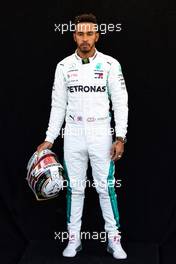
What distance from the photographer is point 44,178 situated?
13.4 feet

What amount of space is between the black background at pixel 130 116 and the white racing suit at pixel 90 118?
29cm

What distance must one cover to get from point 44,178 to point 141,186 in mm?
821

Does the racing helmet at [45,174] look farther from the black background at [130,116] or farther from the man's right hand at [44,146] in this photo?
the black background at [130,116]

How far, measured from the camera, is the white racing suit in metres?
4.13

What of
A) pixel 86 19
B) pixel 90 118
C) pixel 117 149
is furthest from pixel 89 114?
pixel 86 19

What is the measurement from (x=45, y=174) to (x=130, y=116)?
77 cm

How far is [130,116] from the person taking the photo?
14.8 ft

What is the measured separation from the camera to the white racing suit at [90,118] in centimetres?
413
